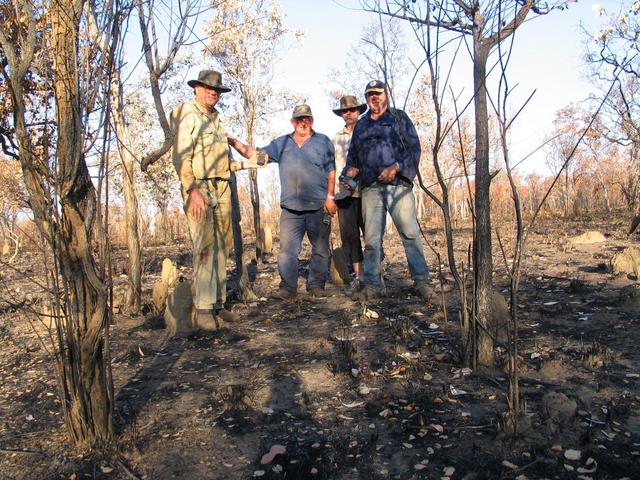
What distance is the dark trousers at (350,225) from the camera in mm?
6102

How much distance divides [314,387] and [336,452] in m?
0.78

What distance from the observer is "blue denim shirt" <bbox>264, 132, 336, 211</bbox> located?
5613 millimetres

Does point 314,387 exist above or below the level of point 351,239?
below

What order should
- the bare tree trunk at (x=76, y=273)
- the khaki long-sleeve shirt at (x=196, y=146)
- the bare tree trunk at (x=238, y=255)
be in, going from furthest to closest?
1. the bare tree trunk at (x=238, y=255)
2. the khaki long-sleeve shirt at (x=196, y=146)
3. the bare tree trunk at (x=76, y=273)

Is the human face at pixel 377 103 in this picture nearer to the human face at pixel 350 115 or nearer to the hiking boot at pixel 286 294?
the human face at pixel 350 115

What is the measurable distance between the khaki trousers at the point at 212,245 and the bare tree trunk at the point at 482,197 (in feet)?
8.08

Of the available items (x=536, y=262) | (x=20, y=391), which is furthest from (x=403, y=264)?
(x=20, y=391)

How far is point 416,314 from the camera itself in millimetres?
4652

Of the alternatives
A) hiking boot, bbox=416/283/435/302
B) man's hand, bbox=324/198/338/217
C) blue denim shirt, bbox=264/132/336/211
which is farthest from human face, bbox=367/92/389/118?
hiking boot, bbox=416/283/435/302

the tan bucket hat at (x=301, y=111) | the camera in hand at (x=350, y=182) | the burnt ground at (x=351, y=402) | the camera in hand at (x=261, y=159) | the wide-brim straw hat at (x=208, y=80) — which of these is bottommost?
the burnt ground at (x=351, y=402)

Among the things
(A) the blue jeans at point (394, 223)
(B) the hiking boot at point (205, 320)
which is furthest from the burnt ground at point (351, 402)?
(A) the blue jeans at point (394, 223)

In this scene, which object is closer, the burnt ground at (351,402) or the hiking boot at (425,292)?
the burnt ground at (351,402)

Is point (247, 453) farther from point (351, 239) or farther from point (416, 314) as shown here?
point (351, 239)

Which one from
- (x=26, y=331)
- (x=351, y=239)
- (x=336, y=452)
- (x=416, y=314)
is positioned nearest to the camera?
(x=336, y=452)
